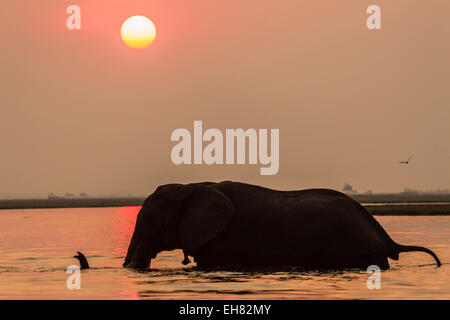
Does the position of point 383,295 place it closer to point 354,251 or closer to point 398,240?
point 354,251

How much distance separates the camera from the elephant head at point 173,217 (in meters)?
17.6

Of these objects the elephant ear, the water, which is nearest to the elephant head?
the elephant ear

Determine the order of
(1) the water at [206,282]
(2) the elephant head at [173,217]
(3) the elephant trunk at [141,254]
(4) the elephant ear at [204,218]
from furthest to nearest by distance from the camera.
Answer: (3) the elephant trunk at [141,254]
(2) the elephant head at [173,217]
(4) the elephant ear at [204,218]
(1) the water at [206,282]

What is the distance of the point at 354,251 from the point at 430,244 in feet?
30.0

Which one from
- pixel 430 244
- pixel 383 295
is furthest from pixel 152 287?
pixel 430 244

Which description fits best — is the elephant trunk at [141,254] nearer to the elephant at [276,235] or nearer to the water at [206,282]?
the elephant at [276,235]

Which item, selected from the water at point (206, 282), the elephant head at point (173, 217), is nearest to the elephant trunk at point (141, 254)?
the elephant head at point (173, 217)

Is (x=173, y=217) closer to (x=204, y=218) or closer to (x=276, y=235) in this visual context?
(x=204, y=218)

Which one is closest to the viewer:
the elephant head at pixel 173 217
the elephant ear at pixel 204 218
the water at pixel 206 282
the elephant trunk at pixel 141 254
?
the water at pixel 206 282

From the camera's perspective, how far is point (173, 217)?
18.0 m

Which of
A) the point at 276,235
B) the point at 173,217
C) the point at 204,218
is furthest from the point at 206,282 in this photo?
the point at 173,217

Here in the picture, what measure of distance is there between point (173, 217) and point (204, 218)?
0.83 metres

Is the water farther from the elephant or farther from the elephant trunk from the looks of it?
the elephant
